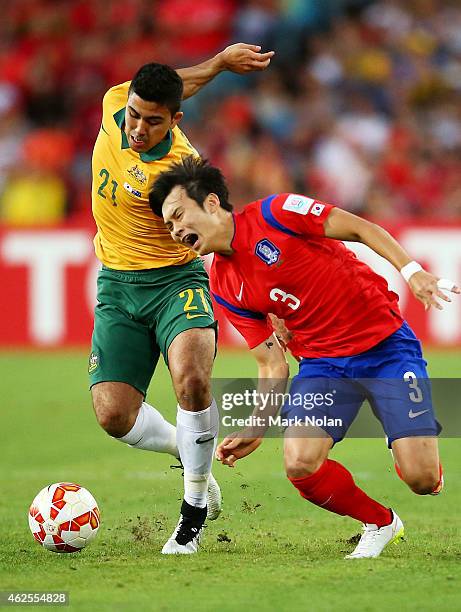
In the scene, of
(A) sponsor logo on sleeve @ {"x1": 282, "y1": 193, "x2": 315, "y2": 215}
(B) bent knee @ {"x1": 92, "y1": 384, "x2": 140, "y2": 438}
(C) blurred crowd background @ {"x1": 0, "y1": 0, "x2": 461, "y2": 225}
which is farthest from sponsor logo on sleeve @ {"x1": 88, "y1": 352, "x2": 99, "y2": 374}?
(C) blurred crowd background @ {"x1": 0, "y1": 0, "x2": 461, "y2": 225}

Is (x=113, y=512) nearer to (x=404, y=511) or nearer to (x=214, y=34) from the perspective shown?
(x=404, y=511)

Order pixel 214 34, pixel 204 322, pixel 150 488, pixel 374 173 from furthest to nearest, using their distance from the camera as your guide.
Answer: pixel 214 34 → pixel 374 173 → pixel 150 488 → pixel 204 322

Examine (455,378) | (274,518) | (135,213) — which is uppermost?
(135,213)

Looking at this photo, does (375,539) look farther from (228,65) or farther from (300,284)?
(228,65)

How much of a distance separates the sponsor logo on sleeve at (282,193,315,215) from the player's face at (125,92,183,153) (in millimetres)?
878

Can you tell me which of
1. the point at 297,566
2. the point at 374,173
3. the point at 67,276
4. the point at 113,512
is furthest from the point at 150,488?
the point at 374,173

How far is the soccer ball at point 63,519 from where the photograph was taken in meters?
5.71

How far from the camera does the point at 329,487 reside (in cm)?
555

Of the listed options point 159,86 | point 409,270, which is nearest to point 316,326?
point 409,270

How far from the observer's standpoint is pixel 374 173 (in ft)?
49.9

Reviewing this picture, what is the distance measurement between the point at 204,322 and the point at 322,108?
393 inches

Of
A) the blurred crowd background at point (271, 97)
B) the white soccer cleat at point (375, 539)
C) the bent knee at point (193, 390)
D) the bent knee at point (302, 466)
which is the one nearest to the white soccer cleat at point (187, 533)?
the bent knee at point (193, 390)

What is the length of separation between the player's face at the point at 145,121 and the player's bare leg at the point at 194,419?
97 cm

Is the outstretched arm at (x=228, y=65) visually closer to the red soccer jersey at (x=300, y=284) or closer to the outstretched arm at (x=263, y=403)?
the red soccer jersey at (x=300, y=284)
